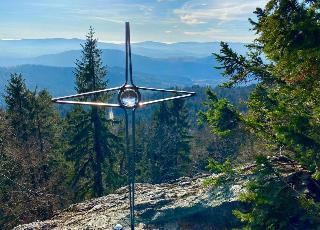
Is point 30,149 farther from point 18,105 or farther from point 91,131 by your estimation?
point 18,105

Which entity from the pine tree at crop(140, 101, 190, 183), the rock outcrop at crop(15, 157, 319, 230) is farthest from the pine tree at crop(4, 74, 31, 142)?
the rock outcrop at crop(15, 157, 319, 230)

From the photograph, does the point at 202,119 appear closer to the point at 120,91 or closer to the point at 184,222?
the point at 184,222

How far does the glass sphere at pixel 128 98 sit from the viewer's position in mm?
4246

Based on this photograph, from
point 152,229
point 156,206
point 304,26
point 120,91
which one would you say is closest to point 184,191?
point 156,206

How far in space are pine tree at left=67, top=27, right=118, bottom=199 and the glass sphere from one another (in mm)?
21620

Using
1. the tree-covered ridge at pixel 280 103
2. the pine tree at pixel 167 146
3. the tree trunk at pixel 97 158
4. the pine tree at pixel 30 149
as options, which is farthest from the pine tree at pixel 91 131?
the tree-covered ridge at pixel 280 103

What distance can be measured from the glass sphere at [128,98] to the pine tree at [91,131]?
21620mm

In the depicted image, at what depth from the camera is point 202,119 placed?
10023 millimetres

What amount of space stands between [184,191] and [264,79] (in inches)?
261

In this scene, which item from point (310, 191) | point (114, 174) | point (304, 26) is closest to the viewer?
point (304, 26)

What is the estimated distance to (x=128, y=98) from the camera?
14.0 ft

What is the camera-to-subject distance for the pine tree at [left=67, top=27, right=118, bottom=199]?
27.0 metres

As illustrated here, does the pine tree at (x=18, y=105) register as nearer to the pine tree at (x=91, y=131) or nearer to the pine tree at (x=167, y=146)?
the pine tree at (x=91, y=131)

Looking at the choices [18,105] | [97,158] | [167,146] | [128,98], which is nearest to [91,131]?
[97,158]
